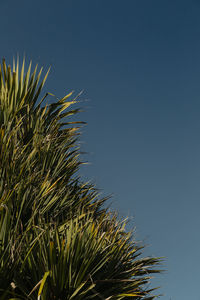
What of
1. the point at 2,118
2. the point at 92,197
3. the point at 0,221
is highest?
the point at 2,118

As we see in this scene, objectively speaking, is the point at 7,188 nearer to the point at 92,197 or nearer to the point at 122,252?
the point at 122,252

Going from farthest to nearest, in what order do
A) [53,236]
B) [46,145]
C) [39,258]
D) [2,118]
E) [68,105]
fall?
1. [68,105]
2. [2,118]
3. [46,145]
4. [53,236]
5. [39,258]

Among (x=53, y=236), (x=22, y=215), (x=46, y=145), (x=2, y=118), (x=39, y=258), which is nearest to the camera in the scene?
(x=39, y=258)

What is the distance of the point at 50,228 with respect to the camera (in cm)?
252

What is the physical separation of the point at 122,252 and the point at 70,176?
1.20 meters

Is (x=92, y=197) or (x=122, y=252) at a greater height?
(x=92, y=197)

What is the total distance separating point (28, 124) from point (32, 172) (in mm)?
803

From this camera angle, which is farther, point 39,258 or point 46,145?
point 46,145

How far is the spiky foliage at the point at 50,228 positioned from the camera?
1936 millimetres

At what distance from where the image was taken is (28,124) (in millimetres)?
3500

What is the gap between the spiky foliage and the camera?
194 cm

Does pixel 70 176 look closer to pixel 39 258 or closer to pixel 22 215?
pixel 22 215

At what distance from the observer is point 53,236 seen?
2.15 meters

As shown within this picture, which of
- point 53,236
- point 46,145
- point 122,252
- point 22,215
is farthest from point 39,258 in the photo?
point 46,145
